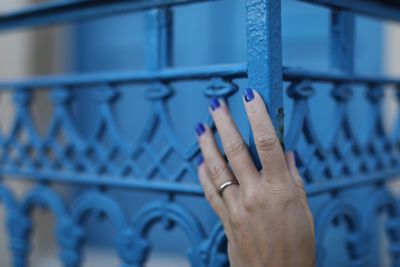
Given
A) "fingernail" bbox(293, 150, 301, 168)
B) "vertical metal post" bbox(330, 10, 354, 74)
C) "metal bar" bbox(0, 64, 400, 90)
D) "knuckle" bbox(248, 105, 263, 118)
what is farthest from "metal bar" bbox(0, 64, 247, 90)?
"vertical metal post" bbox(330, 10, 354, 74)

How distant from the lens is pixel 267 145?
3.38 ft

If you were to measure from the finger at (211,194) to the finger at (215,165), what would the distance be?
0.02 meters

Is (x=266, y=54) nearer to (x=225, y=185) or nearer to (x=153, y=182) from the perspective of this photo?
(x=225, y=185)

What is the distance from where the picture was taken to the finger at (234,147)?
1051 mm

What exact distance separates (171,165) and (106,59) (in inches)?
38.6

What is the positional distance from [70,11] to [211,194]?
74 centimetres

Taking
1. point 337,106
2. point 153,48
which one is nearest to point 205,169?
point 153,48

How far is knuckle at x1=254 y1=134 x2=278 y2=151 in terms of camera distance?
103 cm

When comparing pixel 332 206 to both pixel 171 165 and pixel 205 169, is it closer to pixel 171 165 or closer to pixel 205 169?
pixel 205 169

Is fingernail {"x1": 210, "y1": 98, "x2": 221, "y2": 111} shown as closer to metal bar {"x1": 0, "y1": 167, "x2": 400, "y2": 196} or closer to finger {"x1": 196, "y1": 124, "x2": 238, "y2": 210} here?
finger {"x1": 196, "y1": 124, "x2": 238, "y2": 210}

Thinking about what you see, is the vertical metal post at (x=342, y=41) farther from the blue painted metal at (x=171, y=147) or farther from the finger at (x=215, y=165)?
the finger at (x=215, y=165)

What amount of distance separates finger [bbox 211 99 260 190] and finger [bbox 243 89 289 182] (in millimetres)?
34

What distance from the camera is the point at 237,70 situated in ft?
3.70

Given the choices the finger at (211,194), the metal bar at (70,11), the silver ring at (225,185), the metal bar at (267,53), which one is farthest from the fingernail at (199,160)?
the metal bar at (70,11)
